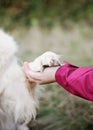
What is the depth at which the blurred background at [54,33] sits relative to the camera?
289cm

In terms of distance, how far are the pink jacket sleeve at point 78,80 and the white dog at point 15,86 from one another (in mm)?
153

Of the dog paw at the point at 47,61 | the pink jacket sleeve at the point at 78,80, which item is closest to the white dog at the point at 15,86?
the dog paw at the point at 47,61

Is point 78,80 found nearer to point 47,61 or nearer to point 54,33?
point 47,61

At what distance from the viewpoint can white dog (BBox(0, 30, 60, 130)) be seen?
7.49ft

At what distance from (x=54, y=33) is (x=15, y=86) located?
1.78 m

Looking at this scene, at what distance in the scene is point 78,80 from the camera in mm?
2047

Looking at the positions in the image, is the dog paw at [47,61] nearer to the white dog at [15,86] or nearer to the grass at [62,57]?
the white dog at [15,86]

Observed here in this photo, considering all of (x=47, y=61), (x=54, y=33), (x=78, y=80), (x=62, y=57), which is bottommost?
(x=78, y=80)

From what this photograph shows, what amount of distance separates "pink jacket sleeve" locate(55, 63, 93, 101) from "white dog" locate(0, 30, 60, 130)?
0.50ft

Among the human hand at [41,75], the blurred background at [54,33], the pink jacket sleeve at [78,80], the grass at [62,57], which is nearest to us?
the pink jacket sleeve at [78,80]

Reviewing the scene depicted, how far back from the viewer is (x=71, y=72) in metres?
2.08

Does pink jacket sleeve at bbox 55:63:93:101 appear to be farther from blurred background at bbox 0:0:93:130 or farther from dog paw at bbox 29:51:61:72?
blurred background at bbox 0:0:93:130

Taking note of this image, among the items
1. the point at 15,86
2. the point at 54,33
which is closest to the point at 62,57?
the point at 15,86

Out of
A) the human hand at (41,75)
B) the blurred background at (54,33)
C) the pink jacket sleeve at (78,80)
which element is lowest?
the pink jacket sleeve at (78,80)
